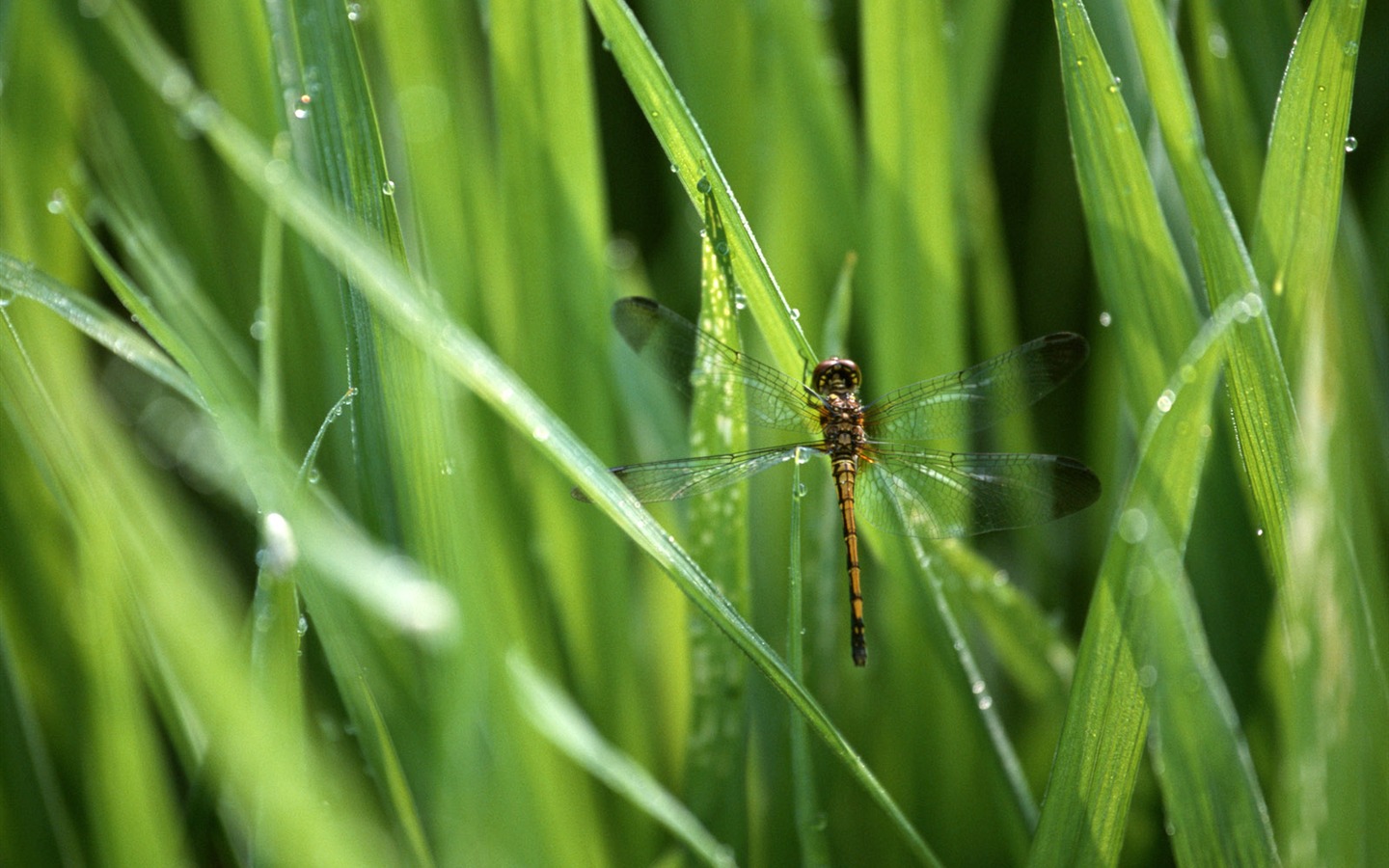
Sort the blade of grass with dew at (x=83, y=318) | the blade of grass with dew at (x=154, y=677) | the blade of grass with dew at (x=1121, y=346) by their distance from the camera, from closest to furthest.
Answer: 1. the blade of grass with dew at (x=154, y=677)
2. the blade of grass with dew at (x=1121, y=346)
3. the blade of grass with dew at (x=83, y=318)

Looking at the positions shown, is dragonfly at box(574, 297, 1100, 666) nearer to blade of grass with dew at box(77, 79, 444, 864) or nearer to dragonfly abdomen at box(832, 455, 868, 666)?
dragonfly abdomen at box(832, 455, 868, 666)

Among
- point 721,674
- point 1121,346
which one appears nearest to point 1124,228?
point 1121,346

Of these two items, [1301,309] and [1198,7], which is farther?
[1198,7]

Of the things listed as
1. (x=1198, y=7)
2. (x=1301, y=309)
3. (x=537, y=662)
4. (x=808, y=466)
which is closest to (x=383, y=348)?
(x=537, y=662)

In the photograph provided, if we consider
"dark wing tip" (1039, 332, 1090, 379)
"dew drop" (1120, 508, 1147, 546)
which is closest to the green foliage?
"dew drop" (1120, 508, 1147, 546)

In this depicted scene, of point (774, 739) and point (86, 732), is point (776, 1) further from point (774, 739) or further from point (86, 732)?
point (86, 732)

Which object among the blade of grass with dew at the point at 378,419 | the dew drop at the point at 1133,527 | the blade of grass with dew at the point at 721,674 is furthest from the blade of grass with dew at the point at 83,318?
→ the dew drop at the point at 1133,527

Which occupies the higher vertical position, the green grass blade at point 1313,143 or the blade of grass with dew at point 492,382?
the green grass blade at point 1313,143

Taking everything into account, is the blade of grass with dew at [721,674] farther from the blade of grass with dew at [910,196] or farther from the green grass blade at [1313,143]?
the green grass blade at [1313,143]
